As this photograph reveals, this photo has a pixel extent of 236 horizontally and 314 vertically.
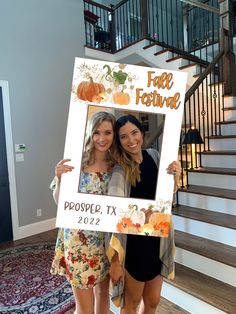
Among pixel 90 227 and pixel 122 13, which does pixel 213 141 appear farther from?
pixel 122 13

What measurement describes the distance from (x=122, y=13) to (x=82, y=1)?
1.68m

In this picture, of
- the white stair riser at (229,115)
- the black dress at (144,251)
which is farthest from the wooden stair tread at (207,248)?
the white stair riser at (229,115)

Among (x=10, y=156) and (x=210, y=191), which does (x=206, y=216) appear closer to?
(x=210, y=191)

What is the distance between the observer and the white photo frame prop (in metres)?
0.98

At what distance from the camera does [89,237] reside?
1104 millimetres

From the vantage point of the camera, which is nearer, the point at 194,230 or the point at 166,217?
the point at 166,217

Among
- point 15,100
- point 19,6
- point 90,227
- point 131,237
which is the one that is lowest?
point 131,237

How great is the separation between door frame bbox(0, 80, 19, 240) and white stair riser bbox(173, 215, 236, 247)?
217cm

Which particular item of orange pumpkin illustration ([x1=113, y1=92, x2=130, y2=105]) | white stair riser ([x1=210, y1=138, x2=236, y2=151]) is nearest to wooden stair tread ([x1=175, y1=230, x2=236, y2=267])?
white stair riser ([x1=210, y1=138, x2=236, y2=151])

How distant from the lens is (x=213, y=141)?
302 centimetres

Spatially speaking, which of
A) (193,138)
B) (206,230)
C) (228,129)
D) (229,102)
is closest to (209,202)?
(206,230)

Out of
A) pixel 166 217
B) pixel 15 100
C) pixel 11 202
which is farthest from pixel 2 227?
pixel 166 217

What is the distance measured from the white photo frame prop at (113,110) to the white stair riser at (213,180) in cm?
167

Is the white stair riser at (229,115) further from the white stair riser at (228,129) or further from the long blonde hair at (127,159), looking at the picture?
the long blonde hair at (127,159)
